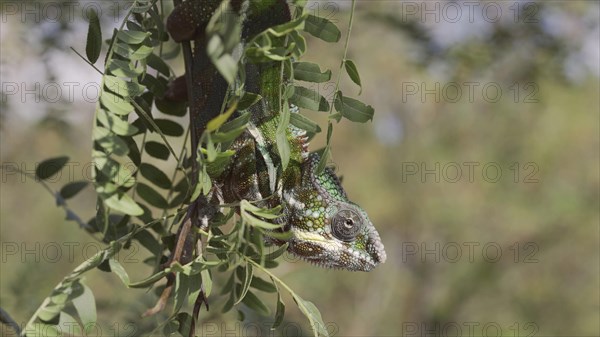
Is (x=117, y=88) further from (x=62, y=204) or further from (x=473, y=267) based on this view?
(x=473, y=267)

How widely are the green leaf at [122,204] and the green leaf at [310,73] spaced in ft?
1.26

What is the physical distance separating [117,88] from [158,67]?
1.36ft

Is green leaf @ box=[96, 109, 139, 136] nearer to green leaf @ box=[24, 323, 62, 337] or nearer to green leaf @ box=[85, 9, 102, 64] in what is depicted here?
green leaf @ box=[85, 9, 102, 64]

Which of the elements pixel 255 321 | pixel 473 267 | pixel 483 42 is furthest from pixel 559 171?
pixel 255 321

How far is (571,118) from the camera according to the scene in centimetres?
1053

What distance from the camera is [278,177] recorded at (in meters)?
1.66

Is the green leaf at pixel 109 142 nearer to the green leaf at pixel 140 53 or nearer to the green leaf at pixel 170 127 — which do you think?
the green leaf at pixel 140 53

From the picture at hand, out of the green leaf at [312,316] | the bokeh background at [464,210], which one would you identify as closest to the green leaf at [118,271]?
the green leaf at [312,316]

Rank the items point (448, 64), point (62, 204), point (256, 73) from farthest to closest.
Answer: point (448, 64) < point (256, 73) < point (62, 204)

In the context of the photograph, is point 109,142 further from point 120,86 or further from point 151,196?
point 151,196

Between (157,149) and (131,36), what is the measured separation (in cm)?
39

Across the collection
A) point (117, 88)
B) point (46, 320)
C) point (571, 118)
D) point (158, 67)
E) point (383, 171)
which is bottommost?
point (383, 171)

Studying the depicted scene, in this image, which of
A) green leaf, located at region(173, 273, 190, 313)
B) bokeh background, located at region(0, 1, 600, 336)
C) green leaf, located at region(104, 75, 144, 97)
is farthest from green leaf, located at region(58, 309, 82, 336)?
bokeh background, located at region(0, 1, 600, 336)

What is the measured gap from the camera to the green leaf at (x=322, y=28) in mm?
1198
